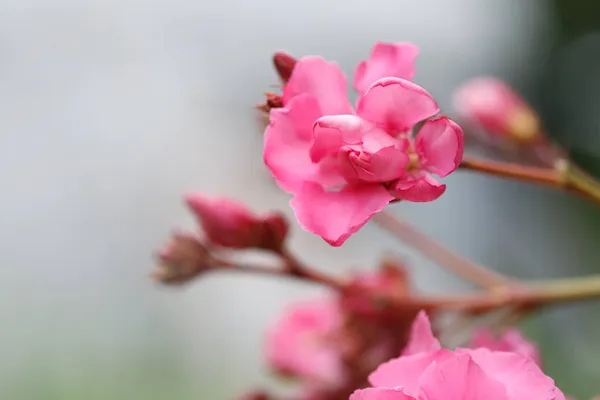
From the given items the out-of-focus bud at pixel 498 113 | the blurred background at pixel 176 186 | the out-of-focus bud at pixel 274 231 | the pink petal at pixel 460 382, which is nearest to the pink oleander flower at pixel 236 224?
the out-of-focus bud at pixel 274 231

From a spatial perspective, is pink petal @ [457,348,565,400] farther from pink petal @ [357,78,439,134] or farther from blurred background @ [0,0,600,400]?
blurred background @ [0,0,600,400]

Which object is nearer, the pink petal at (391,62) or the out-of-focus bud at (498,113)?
the pink petal at (391,62)

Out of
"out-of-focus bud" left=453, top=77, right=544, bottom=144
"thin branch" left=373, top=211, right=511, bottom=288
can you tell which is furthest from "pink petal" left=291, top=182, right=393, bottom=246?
"out-of-focus bud" left=453, top=77, right=544, bottom=144

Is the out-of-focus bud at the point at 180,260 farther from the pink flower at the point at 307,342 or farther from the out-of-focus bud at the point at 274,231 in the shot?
the pink flower at the point at 307,342

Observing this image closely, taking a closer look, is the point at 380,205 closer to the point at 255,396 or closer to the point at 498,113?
the point at 255,396

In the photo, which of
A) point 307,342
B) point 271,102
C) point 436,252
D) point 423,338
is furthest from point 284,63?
point 307,342

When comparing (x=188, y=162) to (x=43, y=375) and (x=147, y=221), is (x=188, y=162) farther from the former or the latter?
(x=43, y=375)
